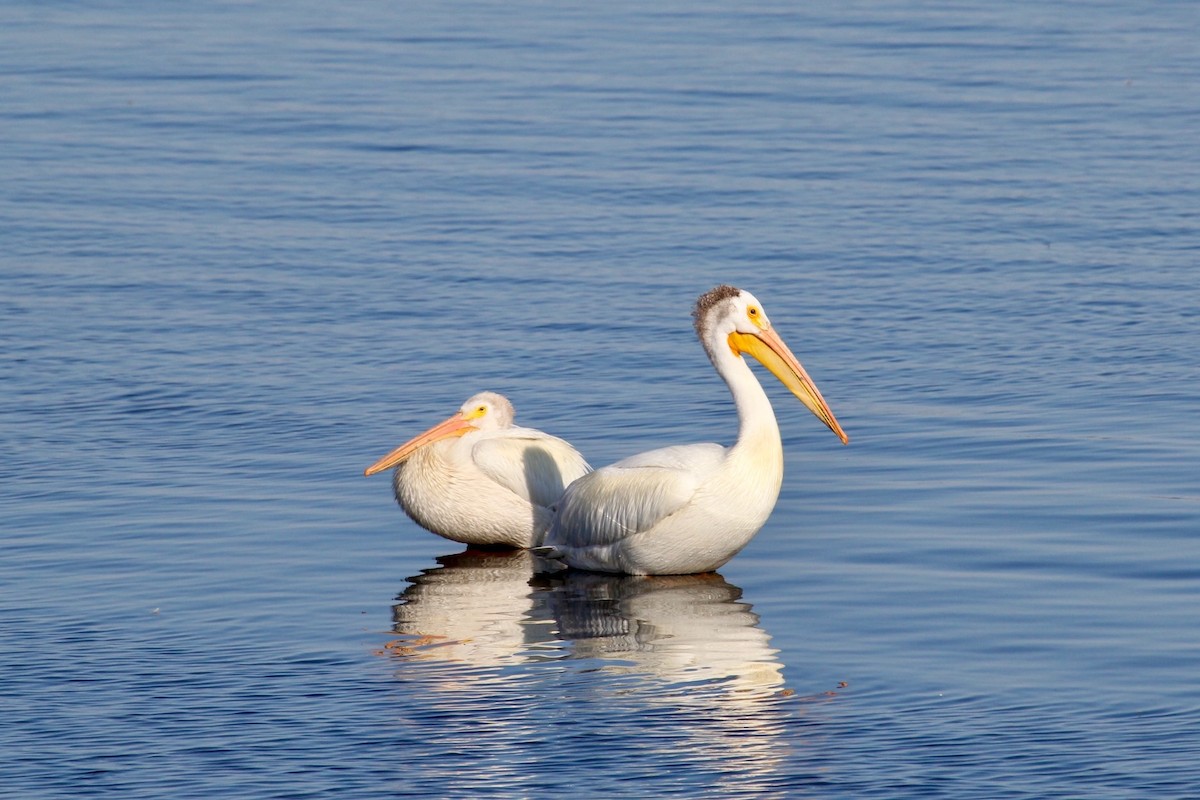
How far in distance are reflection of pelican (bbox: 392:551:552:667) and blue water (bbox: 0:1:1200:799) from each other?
30 mm

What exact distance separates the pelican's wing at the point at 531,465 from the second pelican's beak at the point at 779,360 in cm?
89

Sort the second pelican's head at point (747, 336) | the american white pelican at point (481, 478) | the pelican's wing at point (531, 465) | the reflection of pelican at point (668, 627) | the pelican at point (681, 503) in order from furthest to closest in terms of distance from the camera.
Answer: the pelican's wing at point (531, 465), the american white pelican at point (481, 478), the second pelican's head at point (747, 336), the pelican at point (681, 503), the reflection of pelican at point (668, 627)

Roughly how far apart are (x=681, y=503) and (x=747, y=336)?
0.87 m

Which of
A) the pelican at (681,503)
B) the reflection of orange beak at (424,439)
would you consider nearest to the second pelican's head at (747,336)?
the pelican at (681,503)

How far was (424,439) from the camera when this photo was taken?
8.41 meters

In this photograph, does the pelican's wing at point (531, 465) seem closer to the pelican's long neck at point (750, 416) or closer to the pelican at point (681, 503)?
the pelican at point (681, 503)

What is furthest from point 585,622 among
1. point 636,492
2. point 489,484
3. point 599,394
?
point 599,394

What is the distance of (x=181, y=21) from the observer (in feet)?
75.0

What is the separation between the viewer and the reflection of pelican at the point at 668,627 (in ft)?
21.4

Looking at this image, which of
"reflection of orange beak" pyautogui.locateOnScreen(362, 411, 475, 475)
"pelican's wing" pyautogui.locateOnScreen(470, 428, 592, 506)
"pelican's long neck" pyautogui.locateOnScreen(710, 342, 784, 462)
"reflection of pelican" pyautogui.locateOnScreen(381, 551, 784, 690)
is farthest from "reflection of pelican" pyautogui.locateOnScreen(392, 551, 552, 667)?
"pelican's long neck" pyautogui.locateOnScreen(710, 342, 784, 462)

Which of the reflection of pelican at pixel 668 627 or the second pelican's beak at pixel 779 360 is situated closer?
the reflection of pelican at pixel 668 627

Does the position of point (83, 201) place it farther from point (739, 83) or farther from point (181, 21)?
point (181, 21)

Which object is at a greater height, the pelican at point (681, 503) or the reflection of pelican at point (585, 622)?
the pelican at point (681, 503)

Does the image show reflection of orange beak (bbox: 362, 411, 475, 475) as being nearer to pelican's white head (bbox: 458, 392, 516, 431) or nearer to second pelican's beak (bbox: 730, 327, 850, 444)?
pelican's white head (bbox: 458, 392, 516, 431)
